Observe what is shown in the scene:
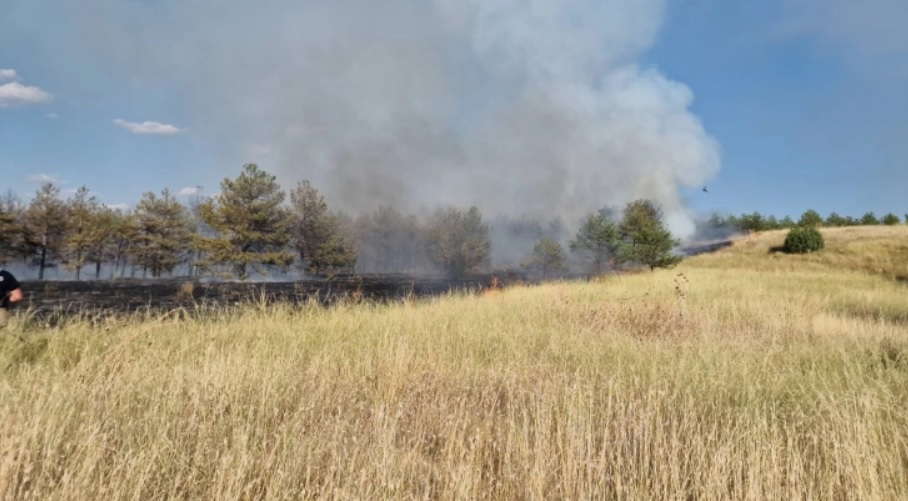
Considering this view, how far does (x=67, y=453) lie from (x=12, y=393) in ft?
4.26

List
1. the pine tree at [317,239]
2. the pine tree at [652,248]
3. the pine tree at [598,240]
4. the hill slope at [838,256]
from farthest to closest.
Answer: the pine tree at [317,239] → the pine tree at [598,240] → the hill slope at [838,256] → the pine tree at [652,248]

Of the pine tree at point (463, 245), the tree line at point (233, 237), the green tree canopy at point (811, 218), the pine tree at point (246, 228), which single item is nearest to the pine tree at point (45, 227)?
the tree line at point (233, 237)

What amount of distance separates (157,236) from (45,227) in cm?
980

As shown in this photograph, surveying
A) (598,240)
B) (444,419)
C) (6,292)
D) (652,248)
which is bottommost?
(444,419)

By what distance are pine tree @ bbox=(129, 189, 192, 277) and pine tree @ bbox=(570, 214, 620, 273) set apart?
136 feet

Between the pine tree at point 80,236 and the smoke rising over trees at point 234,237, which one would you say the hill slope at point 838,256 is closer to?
the smoke rising over trees at point 234,237

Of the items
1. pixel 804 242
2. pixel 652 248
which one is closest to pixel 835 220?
pixel 804 242

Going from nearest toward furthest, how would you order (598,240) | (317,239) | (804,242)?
(804,242)
(598,240)
(317,239)

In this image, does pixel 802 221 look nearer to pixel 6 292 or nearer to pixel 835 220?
pixel 835 220

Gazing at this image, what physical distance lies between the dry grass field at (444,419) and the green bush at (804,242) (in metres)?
37.2

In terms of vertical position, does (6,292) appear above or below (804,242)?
below

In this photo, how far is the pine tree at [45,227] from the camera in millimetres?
43406

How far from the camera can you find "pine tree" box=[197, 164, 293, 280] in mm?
37188

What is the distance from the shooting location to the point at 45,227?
43875 millimetres
